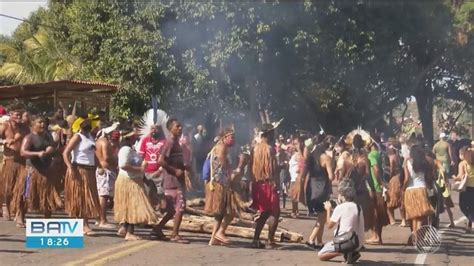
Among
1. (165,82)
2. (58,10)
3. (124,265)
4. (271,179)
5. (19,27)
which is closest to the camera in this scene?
(124,265)

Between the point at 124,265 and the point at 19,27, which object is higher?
the point at 19,27

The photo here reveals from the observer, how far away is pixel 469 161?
51.6 feet

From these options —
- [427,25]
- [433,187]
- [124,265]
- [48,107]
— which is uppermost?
[427,25]

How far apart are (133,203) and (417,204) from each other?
3.81 m

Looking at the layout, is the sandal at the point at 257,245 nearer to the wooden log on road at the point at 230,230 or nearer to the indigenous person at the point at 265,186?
the indigenous person at the point at 265,186

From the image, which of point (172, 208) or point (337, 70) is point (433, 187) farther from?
point (337, 70)

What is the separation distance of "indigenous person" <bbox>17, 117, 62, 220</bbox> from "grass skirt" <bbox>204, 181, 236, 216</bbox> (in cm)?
221

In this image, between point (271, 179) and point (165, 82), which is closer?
point (271, 179)

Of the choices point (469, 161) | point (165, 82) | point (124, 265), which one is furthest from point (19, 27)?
point (124, 265)

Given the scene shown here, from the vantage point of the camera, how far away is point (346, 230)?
1091 centimetres

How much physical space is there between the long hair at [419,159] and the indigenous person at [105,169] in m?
4.14

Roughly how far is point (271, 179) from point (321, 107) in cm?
2167

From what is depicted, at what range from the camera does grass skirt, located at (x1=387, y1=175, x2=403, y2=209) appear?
1589cm

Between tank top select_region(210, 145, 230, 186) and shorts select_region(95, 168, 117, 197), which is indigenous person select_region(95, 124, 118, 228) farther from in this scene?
tank top select_region(210, 145, 230, 186)
